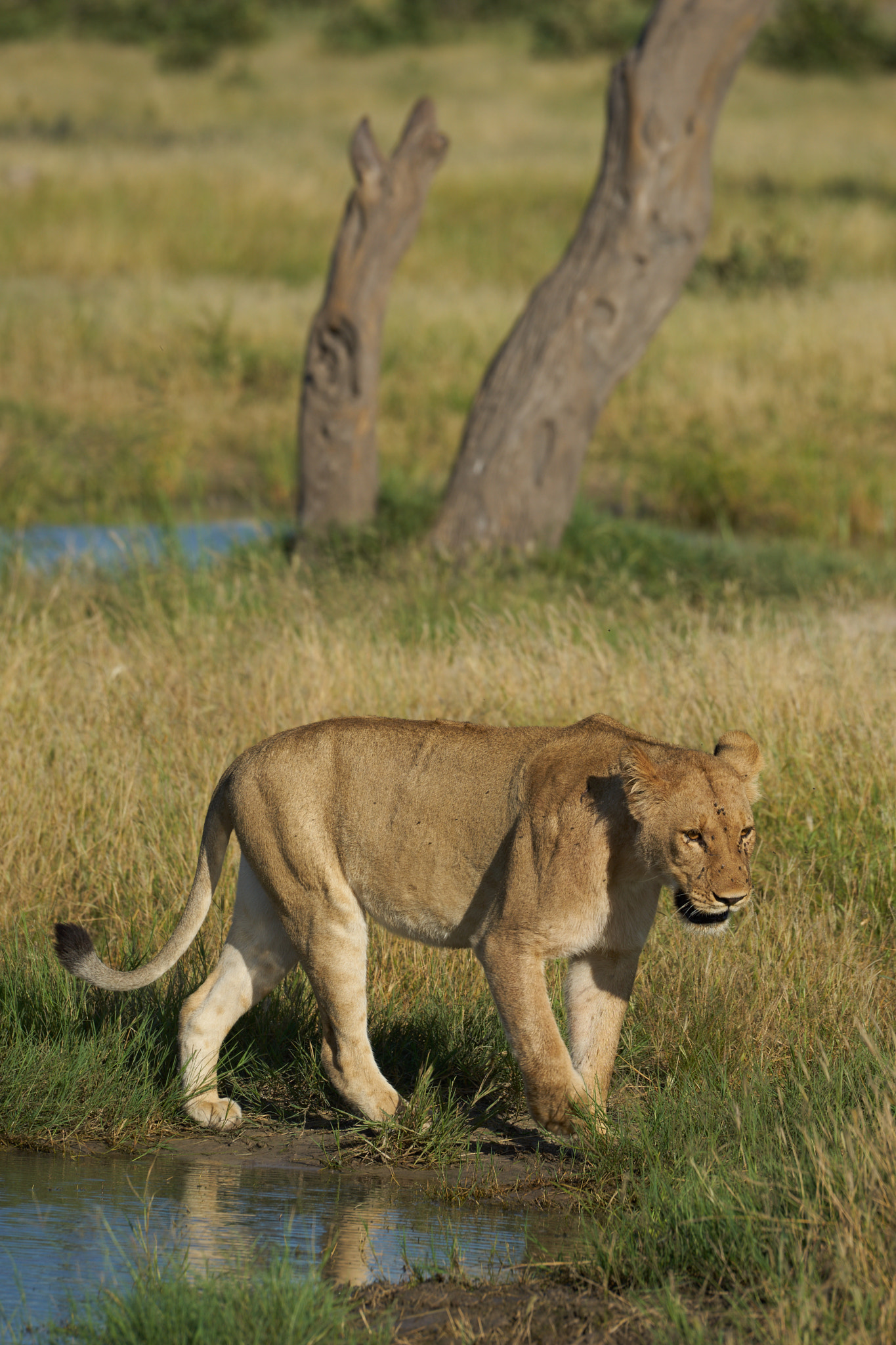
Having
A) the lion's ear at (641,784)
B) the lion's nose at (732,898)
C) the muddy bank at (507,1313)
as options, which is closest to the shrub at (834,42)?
the lion's ear at (641,784)

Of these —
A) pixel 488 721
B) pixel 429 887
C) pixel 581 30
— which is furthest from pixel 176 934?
pixel 581 30

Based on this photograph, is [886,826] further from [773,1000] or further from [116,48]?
[116,48]

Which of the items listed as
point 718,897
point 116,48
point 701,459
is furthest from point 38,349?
point 116,48

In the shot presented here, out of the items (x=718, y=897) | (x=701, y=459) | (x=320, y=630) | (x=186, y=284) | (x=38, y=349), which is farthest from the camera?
(x=186, y=284)

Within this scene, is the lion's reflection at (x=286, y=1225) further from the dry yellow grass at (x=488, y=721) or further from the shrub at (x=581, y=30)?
the shrub at (x=581, y=30)

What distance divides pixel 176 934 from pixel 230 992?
0.70 ft

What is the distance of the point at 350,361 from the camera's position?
11.5 meters

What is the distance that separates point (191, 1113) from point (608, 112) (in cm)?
816

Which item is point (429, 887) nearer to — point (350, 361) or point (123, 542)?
point (123, 542)

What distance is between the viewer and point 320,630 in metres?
8.27

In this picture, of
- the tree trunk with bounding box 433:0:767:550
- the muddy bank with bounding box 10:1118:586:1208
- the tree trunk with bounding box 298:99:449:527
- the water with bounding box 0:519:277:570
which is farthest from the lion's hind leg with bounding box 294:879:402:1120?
the tree trunk with bounding box 298:99:449:527

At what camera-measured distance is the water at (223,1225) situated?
3.56m

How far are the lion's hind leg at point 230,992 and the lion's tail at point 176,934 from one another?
0.32ft

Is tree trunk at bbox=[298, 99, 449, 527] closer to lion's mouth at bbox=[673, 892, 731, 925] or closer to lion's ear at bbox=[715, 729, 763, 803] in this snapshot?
lion's ear at bbox=[715, 729, 763, 803]
